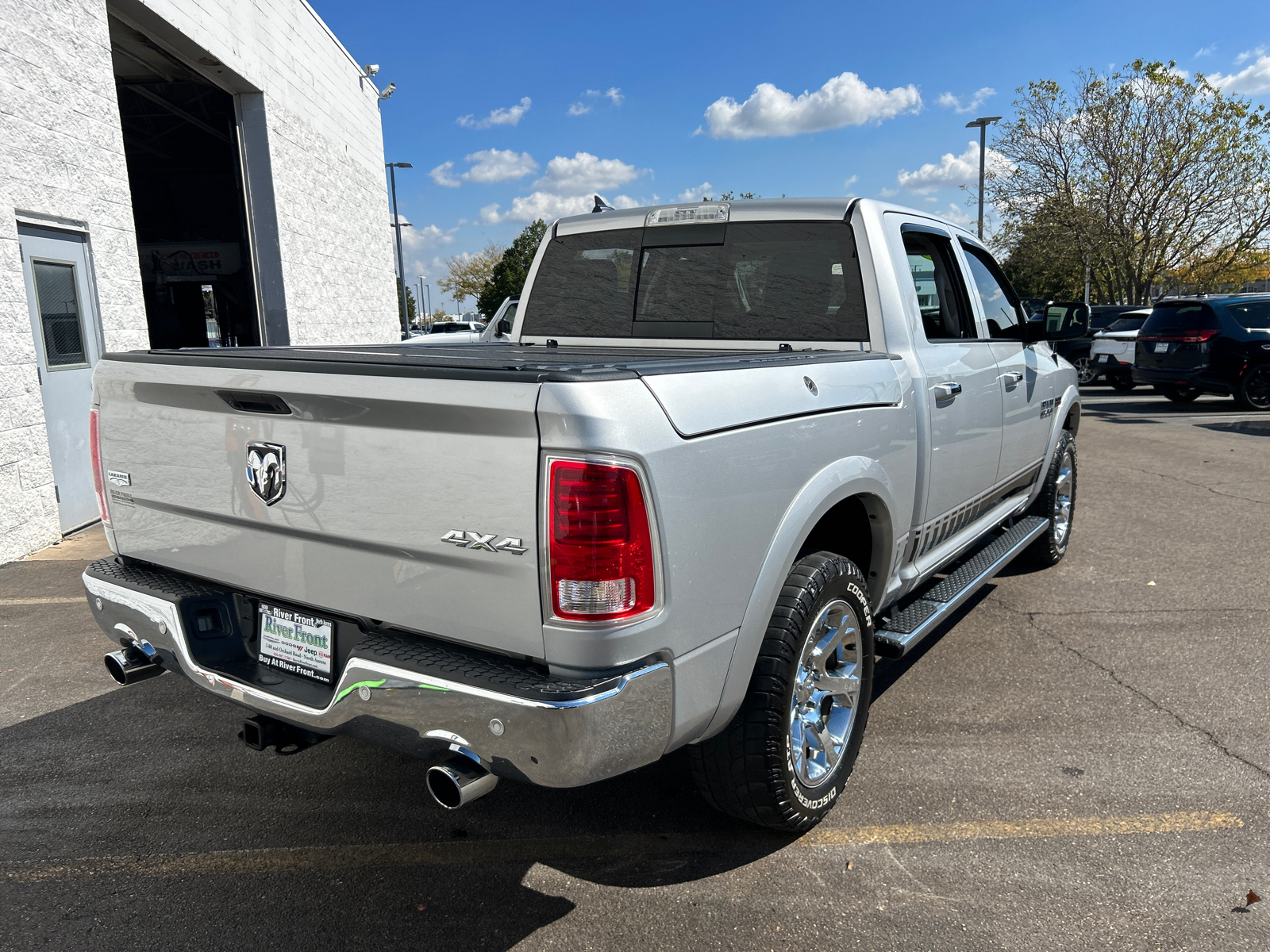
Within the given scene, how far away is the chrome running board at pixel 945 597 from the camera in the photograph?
11.2 ft

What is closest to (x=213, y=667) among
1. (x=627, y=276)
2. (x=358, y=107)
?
(x=627, y=276)

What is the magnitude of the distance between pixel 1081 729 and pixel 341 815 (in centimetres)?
289

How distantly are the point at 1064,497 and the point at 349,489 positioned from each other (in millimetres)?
5187

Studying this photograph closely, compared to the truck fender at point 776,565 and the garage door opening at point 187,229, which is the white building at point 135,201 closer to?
the garage door opening at point 187,229

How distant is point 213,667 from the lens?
2.64m

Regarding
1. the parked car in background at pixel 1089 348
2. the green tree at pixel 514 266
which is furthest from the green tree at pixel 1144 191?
the green tree at pixel 514 266

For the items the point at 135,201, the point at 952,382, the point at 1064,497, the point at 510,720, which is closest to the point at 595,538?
the point at 510,720

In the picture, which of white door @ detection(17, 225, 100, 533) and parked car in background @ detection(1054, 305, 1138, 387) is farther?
parked car in background @ detection(1054, 305, 1138, 387)

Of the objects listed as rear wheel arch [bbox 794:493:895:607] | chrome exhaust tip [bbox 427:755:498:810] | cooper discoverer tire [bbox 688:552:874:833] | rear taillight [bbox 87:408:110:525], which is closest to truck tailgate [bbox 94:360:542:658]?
rear taillight [bbox 87:408:110:525]

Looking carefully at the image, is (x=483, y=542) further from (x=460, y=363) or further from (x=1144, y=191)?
(x=1144, y=191)

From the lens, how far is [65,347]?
280 inches

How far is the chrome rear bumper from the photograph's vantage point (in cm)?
198

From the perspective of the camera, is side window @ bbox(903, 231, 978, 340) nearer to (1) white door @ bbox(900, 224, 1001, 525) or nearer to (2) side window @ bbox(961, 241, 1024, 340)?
(1) white door @ bbox(900, 224, 1001, 525)

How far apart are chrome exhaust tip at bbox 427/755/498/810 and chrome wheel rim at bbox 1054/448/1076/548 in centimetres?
465
